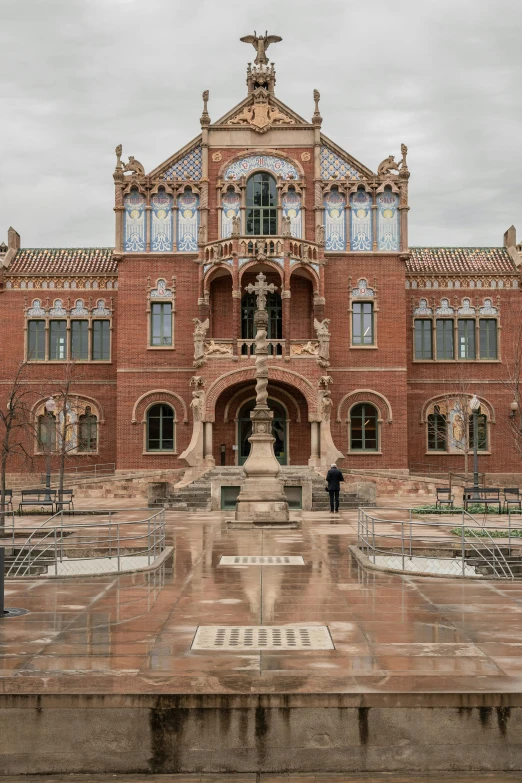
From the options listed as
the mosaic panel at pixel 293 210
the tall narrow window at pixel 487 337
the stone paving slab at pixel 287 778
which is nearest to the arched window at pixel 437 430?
the tall narrow window at pixel 487 337

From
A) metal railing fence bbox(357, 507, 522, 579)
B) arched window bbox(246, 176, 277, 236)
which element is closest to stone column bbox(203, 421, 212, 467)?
arched window bbox(246, 176, 277, 236)

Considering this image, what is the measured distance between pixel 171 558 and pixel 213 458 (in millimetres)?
21879

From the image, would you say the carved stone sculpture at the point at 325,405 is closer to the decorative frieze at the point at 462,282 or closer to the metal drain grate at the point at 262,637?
the decorative frieze at the point at 462,282

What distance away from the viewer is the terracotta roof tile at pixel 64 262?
4441 centimetres

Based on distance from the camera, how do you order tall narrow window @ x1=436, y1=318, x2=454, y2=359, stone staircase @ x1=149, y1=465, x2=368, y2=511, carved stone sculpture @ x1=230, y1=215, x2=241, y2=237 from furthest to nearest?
tall narrow window @ x1=436, y1=318, x2=454, y2=359 < carved stone sculpture @ x1=230, y1=215, x2=241, y2=237 < stone staircase @ x1=149, y1=465, x2=368, y2=511

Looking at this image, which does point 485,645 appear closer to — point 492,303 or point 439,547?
point 439,547

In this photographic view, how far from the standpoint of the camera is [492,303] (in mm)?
44344

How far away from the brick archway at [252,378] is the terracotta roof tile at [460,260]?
371 inches

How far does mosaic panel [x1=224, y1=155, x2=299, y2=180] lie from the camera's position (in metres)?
41.9

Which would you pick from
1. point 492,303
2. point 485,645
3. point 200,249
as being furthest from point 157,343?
point 485,645

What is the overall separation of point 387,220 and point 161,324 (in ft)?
36.1

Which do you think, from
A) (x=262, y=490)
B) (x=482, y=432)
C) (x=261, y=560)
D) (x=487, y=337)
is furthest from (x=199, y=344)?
(x=261, y=560)

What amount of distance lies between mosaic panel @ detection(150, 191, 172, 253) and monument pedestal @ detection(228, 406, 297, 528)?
18.3m

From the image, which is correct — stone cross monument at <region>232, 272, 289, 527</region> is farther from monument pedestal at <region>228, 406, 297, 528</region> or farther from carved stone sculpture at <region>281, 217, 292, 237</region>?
carved stone sculpture at <region>281, 217, 292, 237</region>
